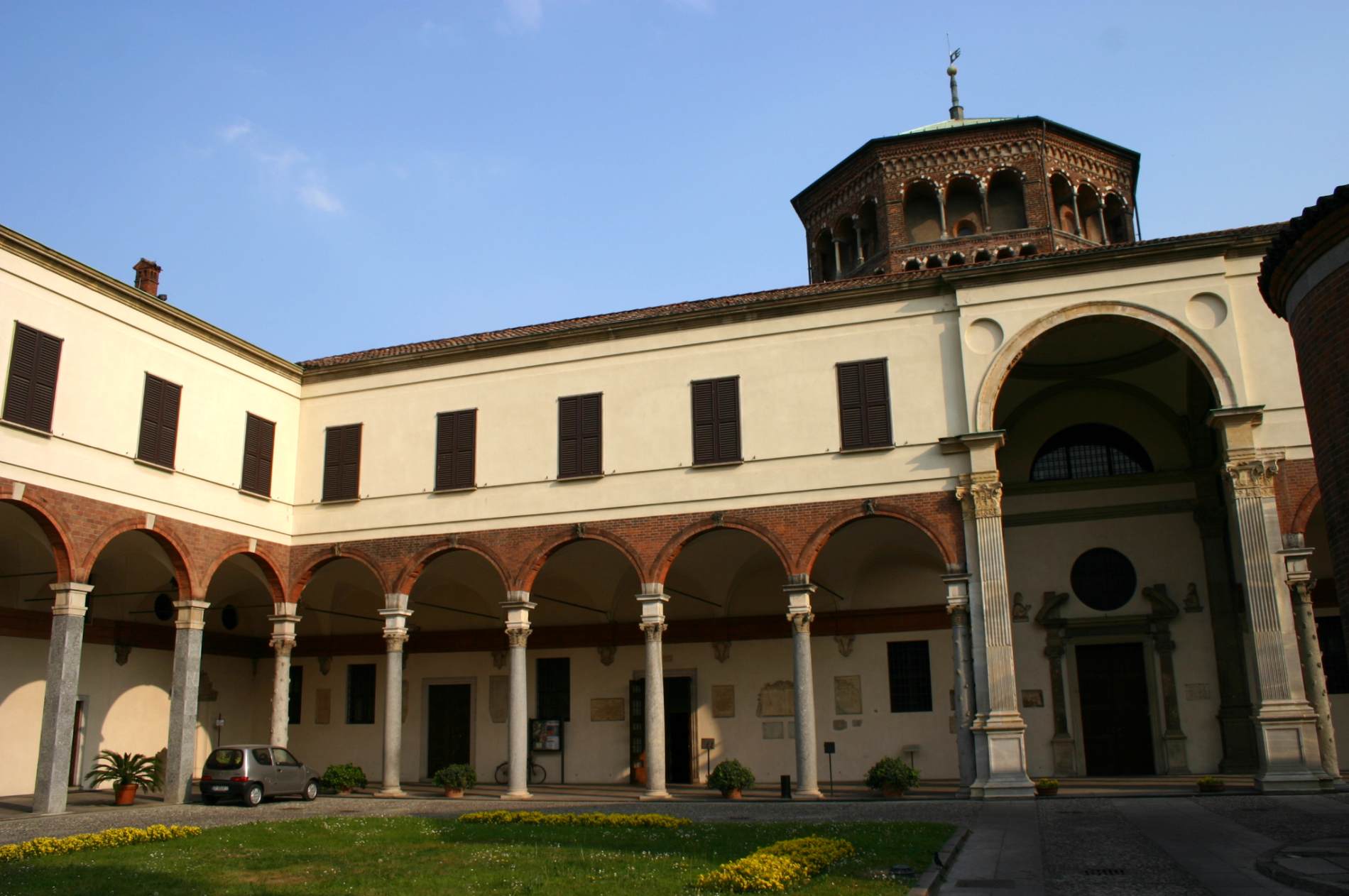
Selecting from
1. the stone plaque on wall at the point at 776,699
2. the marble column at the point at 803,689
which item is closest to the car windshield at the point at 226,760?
the marble column at the point at 803,689

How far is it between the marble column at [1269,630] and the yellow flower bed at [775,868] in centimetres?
1031

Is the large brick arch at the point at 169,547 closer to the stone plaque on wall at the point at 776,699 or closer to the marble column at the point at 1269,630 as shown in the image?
the stone plaque on wall at the point at 776,699

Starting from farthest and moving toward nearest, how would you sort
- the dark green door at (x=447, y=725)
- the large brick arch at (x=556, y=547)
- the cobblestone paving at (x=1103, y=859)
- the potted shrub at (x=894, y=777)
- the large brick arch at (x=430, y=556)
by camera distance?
the dark green door at (x=447, y=725) → the large brick arch at (x=430, y=556) → the large brick arch at (x=556, y=547) → the potted shrub at (x=894, y=777) → the cobblestone paving at (x=1103, y=859)

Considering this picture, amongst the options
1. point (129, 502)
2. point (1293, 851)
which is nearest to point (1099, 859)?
point (1293, 851)

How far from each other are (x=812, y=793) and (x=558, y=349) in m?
10.6

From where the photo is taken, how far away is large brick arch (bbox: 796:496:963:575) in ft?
68.5

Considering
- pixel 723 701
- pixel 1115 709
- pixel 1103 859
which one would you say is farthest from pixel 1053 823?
pixel 723 701

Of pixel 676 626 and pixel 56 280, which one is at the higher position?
pixel 56 280

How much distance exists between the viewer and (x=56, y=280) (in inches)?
784

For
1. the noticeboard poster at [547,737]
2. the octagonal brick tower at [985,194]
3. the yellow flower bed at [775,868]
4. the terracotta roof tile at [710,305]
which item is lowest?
the yellow flower bed at [775,868]

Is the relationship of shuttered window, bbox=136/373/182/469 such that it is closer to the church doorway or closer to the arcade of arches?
the arcade of arches

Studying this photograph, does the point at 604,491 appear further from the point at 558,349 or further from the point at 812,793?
the point at 812,793

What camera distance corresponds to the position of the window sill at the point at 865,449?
21609 millimetres

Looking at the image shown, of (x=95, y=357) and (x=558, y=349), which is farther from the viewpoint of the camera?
(x=558, y=349)
